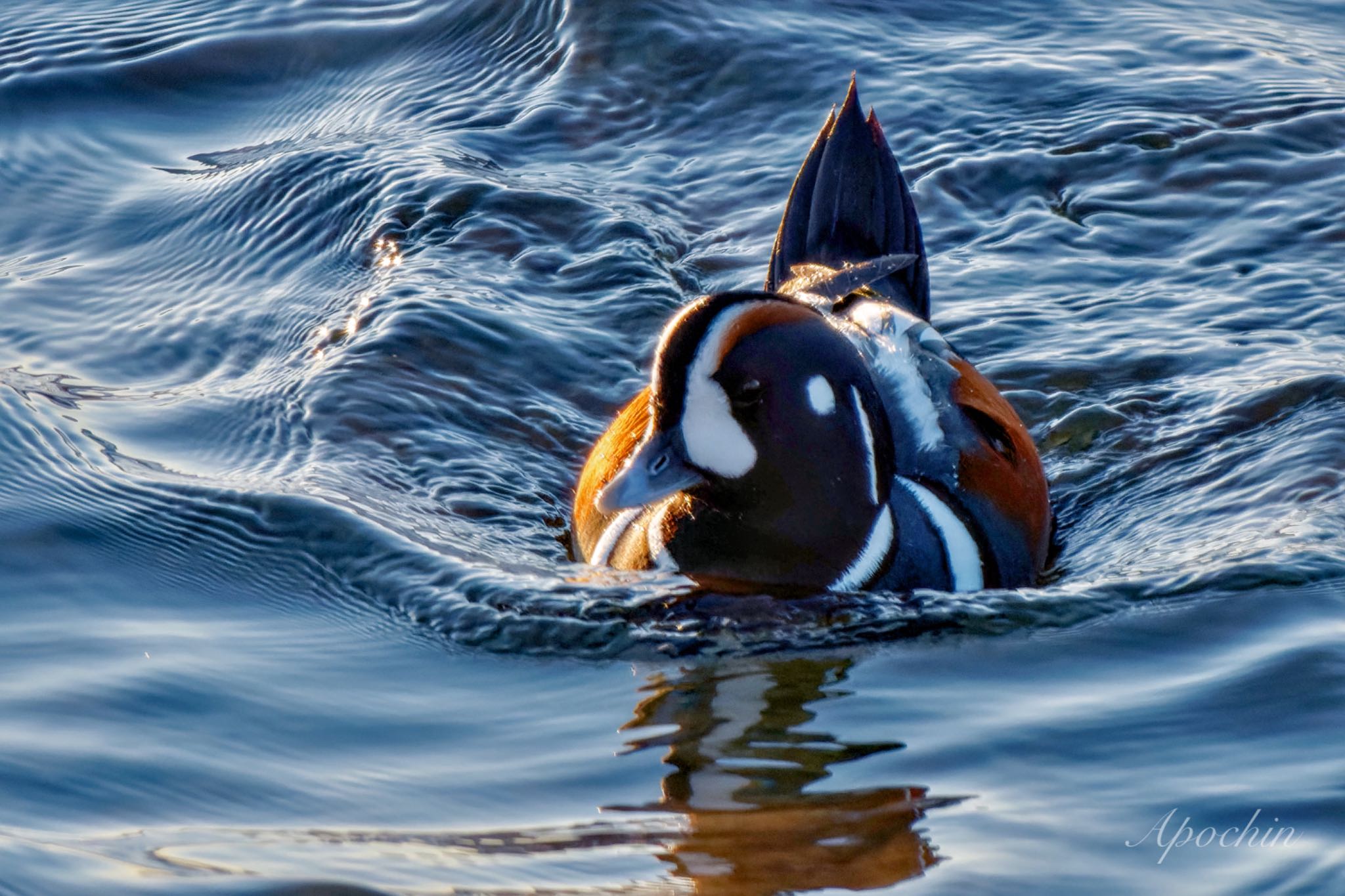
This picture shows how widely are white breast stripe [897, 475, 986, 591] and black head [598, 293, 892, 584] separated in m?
0.16

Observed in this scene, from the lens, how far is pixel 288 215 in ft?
25.3

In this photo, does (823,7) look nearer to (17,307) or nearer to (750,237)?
(750,237)

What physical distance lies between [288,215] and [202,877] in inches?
190

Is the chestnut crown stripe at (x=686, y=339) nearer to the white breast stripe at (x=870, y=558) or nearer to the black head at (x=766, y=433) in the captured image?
the black head at (x=766, y=433)

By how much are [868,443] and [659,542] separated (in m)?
0.66

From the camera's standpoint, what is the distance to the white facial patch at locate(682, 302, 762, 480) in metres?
4.54

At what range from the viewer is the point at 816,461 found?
4770mm

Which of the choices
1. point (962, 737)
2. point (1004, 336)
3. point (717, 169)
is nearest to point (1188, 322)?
point (1004, 336)

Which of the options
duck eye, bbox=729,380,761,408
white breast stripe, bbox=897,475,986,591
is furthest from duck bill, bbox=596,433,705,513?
white breast stripe, bbox=897,475,986,591

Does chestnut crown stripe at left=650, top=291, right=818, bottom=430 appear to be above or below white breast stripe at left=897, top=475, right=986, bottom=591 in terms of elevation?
above
